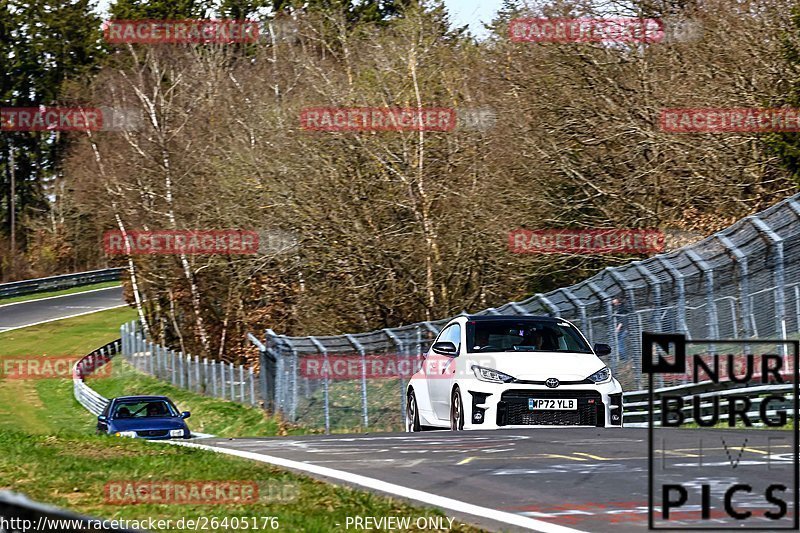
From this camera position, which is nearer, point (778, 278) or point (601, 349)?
point (601, 349)

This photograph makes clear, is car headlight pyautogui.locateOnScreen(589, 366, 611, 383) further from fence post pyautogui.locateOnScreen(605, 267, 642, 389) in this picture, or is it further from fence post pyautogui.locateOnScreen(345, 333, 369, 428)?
fence post pyautogui.locateOnScreen(345, 333, 369, 428)

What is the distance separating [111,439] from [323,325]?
24.6m

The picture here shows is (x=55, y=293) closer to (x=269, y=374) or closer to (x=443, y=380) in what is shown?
(x=269, y=374)

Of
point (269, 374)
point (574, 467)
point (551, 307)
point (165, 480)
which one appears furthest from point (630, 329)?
point (269, 374)

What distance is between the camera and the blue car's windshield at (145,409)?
83.0 ft

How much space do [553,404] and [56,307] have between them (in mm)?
64948

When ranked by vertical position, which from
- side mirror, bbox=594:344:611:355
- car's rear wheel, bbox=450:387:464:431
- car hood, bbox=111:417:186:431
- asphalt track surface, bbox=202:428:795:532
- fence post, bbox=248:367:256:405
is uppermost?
side mirror, bbox=594:344:611:355

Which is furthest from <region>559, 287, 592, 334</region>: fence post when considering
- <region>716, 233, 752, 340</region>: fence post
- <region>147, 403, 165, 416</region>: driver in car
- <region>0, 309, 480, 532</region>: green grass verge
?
<region>0, 309, 480, 532</region>: green grass verge

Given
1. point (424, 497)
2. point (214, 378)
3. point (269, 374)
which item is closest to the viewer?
point (424, 497)

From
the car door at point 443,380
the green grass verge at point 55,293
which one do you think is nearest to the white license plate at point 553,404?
the car door at point 443,380

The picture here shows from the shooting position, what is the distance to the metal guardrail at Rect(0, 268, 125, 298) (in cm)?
8019

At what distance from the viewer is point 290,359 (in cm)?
3125

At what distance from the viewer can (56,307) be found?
76188mm

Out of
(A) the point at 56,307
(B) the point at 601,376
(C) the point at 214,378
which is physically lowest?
(C) the point at 214,378
